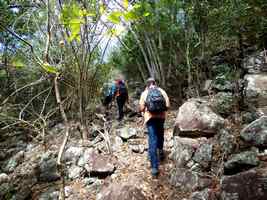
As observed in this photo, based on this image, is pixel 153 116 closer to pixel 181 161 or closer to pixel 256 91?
pixel 181 161

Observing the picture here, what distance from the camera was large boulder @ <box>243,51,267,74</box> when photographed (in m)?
8.23

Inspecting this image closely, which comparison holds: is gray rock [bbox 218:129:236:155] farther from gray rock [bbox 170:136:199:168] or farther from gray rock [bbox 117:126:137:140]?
gray rock [bbox 117:126:137:140]

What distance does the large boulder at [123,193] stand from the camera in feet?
15.6

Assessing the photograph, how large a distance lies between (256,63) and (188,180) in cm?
480

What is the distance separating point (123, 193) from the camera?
4777 mm

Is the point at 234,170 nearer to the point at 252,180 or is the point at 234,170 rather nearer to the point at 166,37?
the point at 252,180

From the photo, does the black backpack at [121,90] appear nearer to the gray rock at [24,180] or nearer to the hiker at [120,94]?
the hiker at [120,94]

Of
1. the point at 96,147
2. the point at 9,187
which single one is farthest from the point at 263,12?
the point at 9,187

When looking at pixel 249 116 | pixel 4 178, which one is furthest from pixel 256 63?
pixel 4 178

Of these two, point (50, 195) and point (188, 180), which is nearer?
point (188, 180)

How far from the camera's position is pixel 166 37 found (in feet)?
34.0

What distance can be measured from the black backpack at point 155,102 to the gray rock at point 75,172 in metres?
2.08

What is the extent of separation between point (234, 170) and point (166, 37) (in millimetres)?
6462

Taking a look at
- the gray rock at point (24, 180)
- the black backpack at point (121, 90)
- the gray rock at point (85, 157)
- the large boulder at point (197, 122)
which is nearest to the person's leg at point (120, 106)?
the black backpack at point (121, 90)
